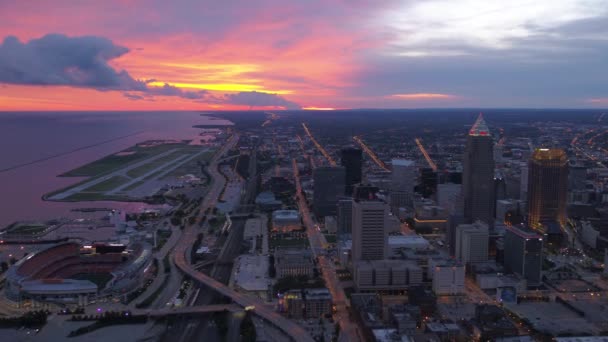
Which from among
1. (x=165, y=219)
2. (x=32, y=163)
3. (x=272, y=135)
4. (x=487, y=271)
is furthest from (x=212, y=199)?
(x=272, y=135)

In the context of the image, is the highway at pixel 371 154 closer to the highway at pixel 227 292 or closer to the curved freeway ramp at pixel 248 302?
the highway at pixel 227 292

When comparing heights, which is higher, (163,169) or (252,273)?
(163,169)

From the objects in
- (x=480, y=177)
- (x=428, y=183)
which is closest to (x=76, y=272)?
(x=480, y=177)

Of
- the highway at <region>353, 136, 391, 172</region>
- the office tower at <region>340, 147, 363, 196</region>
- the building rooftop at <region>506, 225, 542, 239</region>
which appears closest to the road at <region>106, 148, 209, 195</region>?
the office tower at <region>340, 147, 363, 196</region>

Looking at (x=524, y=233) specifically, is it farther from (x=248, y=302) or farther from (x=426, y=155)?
(x=426, y=155)

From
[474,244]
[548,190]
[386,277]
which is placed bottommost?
[386,277]

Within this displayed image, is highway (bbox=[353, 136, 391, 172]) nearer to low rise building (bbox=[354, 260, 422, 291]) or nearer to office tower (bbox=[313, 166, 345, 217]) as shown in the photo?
office tower (bbox=[313, 166, 345, 217])

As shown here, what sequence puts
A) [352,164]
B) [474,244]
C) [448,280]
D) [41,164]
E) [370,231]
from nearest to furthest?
[448,280], [370,231], [474,244], [352,164], [41,164]
